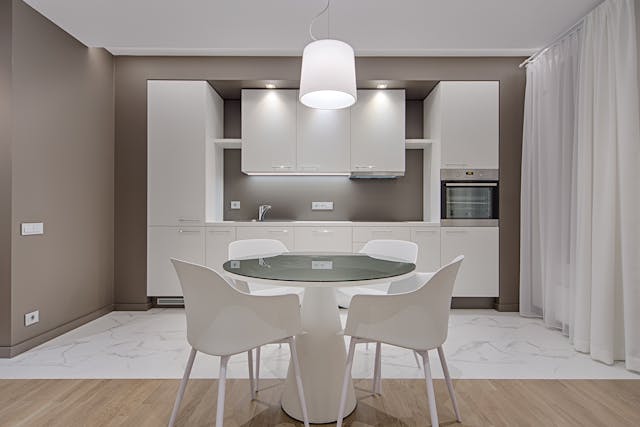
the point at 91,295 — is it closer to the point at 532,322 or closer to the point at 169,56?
the point at 169,56

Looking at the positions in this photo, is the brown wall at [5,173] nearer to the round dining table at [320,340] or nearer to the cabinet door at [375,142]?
the round dining table at [320,340]

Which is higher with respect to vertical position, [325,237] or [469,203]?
[469,203]

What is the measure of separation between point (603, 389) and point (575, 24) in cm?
282

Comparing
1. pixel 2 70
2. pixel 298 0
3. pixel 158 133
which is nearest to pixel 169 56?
pixel 158 133

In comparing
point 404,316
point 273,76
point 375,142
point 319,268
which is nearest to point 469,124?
point 375,142

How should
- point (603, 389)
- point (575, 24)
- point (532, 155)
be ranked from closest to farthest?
1. point (603, 389)
2. point (575, 24)
3. point (532, 155)

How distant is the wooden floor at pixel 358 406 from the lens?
197cm

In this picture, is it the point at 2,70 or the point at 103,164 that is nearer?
the point at 2,70

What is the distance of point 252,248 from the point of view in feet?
9.45

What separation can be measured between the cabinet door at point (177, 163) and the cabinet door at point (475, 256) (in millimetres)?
2692

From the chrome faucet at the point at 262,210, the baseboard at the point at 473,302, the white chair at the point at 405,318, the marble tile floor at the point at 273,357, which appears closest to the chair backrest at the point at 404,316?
the white chair at the point at 405,318

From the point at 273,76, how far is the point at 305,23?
3.10 ft

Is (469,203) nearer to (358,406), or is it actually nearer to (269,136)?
(269,136)

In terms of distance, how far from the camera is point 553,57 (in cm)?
357
